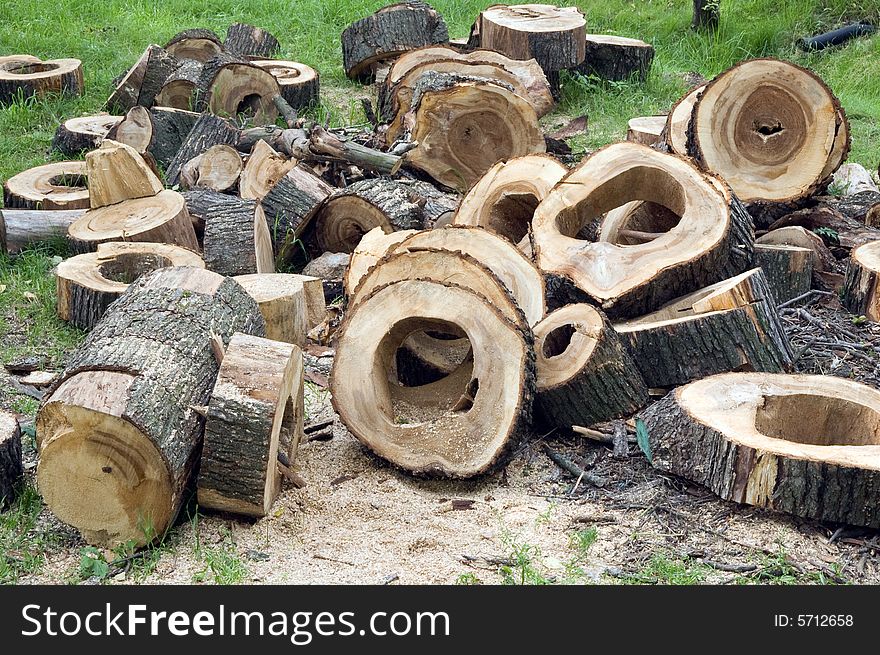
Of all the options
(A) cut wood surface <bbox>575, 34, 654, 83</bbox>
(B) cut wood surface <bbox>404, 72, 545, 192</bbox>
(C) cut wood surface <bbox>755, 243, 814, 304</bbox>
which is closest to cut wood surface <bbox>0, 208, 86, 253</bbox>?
(B) cut wood surface <bbox>404, 72, 545, 192</bbox>

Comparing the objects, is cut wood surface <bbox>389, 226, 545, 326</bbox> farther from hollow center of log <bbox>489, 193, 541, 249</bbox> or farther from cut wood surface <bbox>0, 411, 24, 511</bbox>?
cut wood surface <bbox>0, 411, 24, 511</bbox>

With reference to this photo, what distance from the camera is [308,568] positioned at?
3.28m

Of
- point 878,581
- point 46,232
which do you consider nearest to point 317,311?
point 46,232

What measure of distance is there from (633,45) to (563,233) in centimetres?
480

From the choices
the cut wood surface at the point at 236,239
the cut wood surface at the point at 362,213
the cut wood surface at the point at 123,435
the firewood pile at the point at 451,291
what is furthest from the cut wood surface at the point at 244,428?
the cut wood surface at the point at 362,213

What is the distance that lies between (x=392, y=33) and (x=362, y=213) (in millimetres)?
4205

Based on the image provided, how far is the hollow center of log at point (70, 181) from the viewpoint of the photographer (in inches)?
263

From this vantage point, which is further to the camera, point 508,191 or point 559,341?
point 508,191

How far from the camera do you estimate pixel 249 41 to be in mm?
9797

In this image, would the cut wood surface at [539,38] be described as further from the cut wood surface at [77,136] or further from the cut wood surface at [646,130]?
the cut wood surface at [77,136]

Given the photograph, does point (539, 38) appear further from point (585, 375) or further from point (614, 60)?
point (585, 375)

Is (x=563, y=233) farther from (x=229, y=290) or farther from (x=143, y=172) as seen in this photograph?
(x=143, y=172)

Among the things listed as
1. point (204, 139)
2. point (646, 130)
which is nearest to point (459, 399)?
point (646, 130)

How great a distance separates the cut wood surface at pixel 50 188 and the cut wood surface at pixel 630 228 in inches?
123
